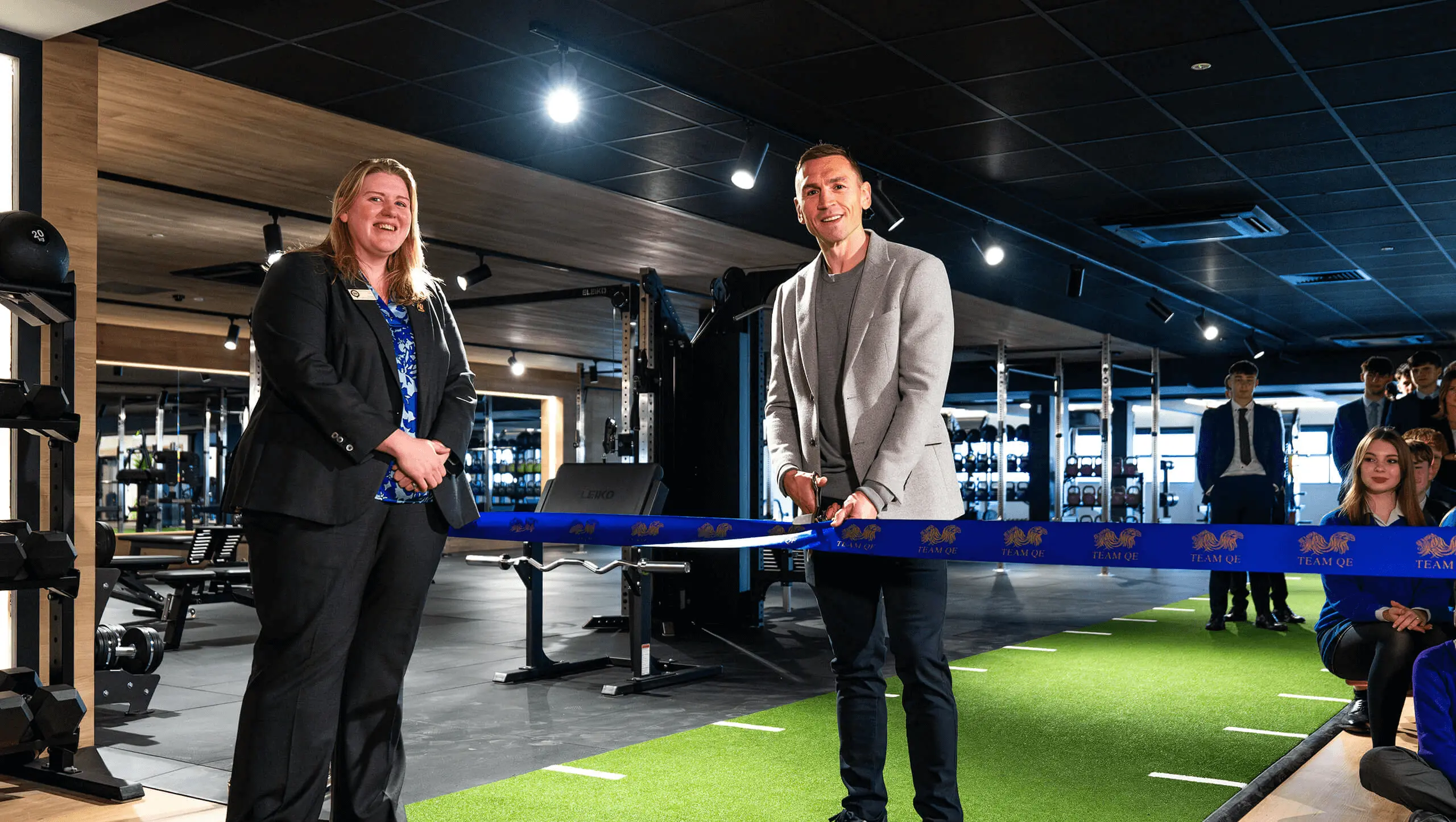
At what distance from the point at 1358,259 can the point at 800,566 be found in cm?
535

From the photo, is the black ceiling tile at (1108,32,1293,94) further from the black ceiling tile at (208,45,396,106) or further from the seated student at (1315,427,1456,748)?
the black ceiling tile at (208,45,396,106)

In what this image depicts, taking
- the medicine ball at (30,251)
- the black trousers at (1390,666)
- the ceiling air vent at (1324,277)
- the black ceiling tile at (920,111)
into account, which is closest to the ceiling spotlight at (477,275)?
the black ceiling tile at (920,111)

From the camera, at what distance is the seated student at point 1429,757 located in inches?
98.3

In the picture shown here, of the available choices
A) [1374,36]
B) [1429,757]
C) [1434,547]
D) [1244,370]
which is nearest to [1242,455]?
[1244,370]

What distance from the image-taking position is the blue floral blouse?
2.04m

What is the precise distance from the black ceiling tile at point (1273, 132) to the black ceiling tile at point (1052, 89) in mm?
806

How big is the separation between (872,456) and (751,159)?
366 cm

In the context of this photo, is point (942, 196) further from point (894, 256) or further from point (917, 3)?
point (894, 256)

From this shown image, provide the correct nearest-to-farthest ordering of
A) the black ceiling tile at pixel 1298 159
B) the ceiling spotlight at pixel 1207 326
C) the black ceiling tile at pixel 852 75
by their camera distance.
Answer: the black ceiling tile at pixel 852 75 < the black ceiling tile at pixel 1298 159 < the ceiling spotlight at pixel 1207 326

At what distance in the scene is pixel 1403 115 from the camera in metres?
5.46

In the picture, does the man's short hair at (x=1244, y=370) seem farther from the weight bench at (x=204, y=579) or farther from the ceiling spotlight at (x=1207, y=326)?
the weight bench at (x=204, y=579)

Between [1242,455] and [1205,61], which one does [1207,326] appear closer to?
[1242,455]

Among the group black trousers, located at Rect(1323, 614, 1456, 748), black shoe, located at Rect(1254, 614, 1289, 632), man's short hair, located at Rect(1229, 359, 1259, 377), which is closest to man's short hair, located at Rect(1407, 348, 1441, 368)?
man's short hair, located at Rect(1229, 359, 1259, 377)

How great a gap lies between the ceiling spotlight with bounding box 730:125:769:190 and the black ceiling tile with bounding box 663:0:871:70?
28.2 inches
